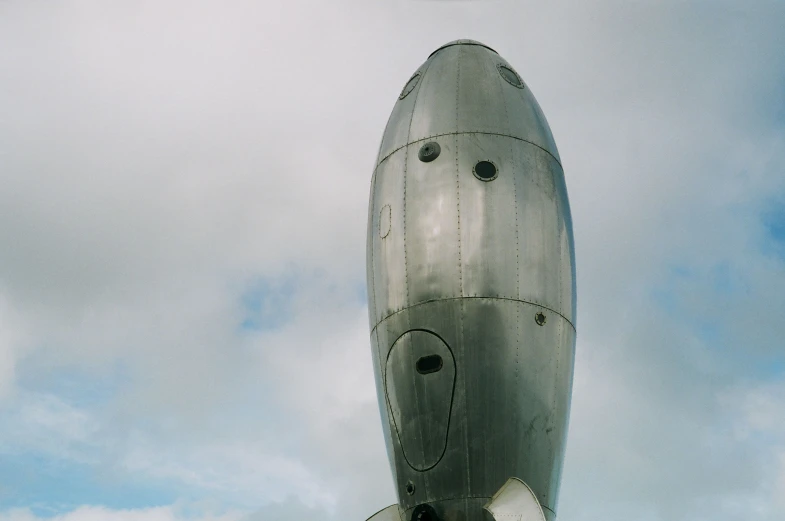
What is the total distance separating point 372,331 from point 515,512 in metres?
4.59

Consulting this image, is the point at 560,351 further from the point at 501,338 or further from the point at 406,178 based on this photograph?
the point at 406,178

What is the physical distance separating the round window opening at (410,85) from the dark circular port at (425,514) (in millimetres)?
8777

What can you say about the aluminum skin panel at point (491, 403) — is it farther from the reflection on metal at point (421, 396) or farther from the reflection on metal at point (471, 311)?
the reflection on metal at point (421, 396)

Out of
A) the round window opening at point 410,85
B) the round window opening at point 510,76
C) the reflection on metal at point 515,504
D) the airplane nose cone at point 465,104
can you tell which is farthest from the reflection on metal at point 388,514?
the round window opening at point 510,76

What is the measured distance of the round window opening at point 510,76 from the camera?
2125 cm

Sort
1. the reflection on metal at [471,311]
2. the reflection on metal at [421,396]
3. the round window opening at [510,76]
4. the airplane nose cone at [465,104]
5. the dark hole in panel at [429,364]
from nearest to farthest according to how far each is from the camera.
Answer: the reflection on metal at [471,311] → the reflection on metal at [421,396] → the dark hole in panel at [429,364] → the airplane nose cone at [465,104] → the round window opening at [510,76]

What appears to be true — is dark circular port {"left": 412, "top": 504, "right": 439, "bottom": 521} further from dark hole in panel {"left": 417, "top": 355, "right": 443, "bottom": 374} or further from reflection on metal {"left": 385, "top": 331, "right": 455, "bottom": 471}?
dark hole in panel {"left": 417, "top": 355, "right": 443, "bottom": 374}

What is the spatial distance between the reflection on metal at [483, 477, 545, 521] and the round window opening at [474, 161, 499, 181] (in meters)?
5.61

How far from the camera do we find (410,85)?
71.1 feet

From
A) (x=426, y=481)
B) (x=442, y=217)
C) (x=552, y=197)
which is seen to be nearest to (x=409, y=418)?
(x=426, y=481)

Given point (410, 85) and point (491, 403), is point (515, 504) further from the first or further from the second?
point (410, 85)

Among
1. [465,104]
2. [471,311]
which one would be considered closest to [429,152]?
[465,104]

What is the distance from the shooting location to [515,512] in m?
17.2

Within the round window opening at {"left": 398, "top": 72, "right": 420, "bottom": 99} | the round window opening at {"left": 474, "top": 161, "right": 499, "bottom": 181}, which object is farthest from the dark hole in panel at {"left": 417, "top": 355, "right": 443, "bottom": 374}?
the round window opening at {"left": 398, "top": 72, "right": 420, "bottom": 99}
